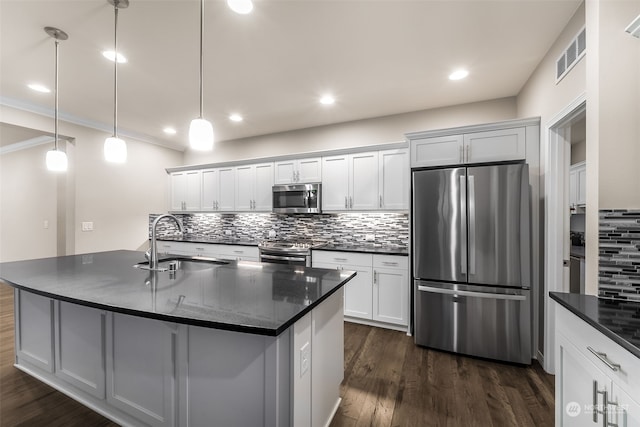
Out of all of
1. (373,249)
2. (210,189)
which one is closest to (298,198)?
(373,249)

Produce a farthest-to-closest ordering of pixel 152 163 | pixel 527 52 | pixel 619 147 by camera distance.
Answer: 1. pixel 152 163
2. pixel 527 52
3. pixel 619 147

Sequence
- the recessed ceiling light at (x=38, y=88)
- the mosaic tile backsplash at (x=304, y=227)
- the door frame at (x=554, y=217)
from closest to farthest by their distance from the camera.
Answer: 1. the door frame at (x=554, y=217)
2. the recessed ceiling light at (x=38, y=88)
3. the mosaic tile backsplash at (x=304, y=227)

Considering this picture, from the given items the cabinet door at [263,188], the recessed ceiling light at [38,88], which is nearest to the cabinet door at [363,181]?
the cabinet door at [263,188]

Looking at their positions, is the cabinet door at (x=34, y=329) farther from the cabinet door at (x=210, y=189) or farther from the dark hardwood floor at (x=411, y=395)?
the cabinet door at (x=210, y=189)

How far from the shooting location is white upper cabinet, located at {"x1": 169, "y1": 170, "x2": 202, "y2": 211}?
5.11 meters

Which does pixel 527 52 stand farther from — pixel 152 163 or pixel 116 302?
pixel 152 163

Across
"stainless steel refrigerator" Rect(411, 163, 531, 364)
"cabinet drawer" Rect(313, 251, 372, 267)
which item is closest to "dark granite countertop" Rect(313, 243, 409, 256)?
"cabinet drawer" Rect(313, 251, 372, 267)

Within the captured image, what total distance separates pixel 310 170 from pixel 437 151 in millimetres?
1863

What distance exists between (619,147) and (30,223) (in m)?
8.71

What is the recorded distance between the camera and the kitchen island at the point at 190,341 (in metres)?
1.17

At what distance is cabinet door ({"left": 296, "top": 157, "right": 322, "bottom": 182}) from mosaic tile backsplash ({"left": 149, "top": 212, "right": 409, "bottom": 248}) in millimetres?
646

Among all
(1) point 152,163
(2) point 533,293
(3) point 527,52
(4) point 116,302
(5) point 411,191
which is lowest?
(2) point 533,293

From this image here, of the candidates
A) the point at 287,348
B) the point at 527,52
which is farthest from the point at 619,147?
the point at 287,348

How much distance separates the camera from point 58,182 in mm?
4070
